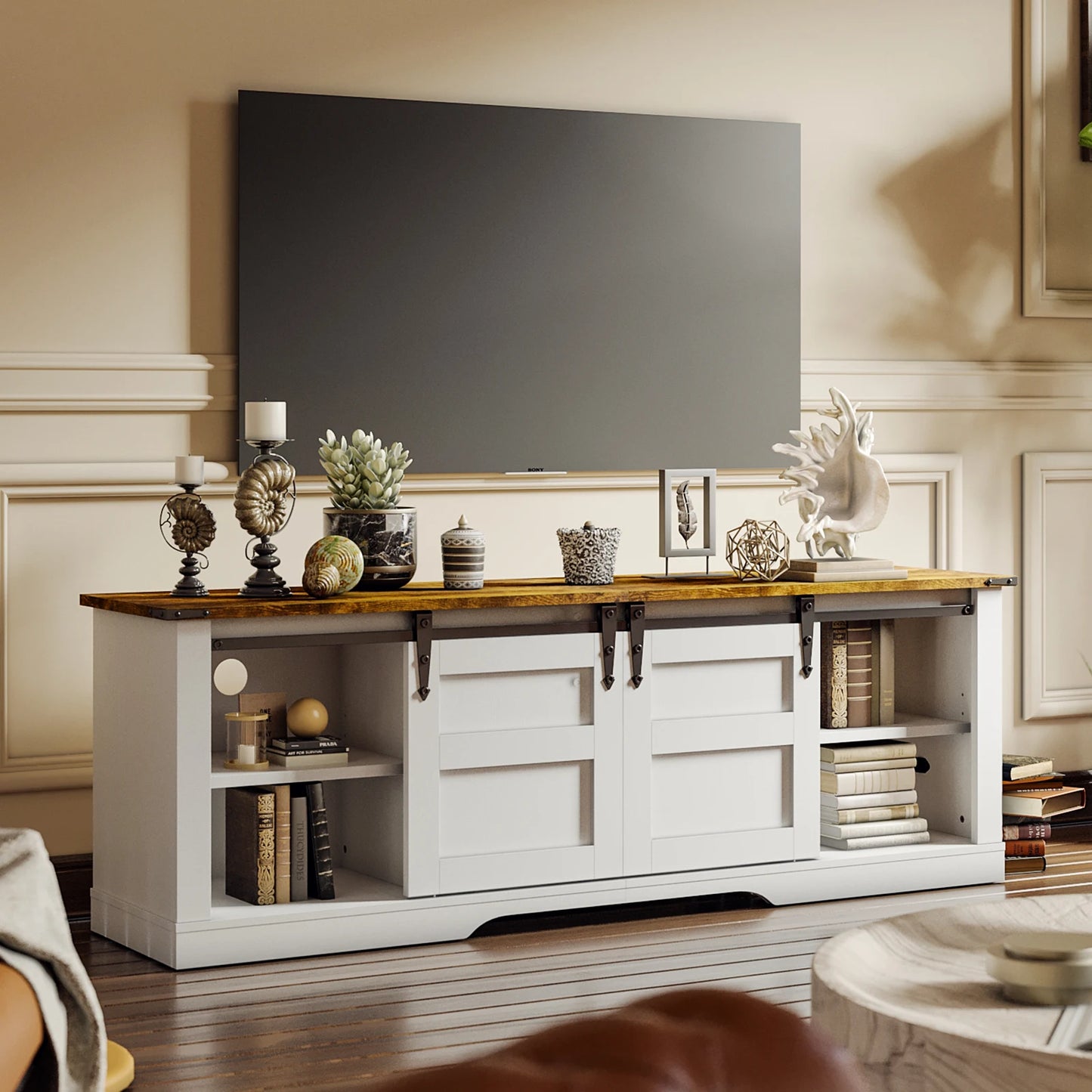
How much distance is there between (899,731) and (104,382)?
79.5 inches

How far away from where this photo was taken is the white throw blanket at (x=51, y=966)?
1766 millimetres

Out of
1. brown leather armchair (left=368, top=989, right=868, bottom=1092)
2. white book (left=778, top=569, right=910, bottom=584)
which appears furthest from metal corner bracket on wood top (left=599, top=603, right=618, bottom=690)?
brown leather armchair (left=368, top=989, right=868, bottom=1092)

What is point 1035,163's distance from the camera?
4617 mm

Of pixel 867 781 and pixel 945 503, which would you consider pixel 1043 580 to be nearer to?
pixel 945 503

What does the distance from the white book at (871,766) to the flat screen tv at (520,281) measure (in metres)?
0.91

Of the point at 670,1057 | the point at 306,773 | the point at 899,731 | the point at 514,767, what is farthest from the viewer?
the point at 899,731

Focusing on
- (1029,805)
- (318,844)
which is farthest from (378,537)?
(1029,805)

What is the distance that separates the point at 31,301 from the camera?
3574 mm

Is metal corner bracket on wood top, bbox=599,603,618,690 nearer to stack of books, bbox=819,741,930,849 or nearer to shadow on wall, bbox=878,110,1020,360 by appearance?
stack of books, bbox=819,741,930,849

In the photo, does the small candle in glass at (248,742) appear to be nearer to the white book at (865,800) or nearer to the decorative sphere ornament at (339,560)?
the decorative sphere ornament at (339,560)

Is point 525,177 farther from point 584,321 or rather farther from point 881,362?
point 881,362

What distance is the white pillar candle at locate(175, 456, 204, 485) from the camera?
10.9 ft

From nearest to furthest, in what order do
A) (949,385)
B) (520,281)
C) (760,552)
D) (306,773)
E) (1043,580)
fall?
(306,773) → (760,552) → (520,281) → (949,385) → (1043,580)

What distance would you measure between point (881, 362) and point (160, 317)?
1.98 m
